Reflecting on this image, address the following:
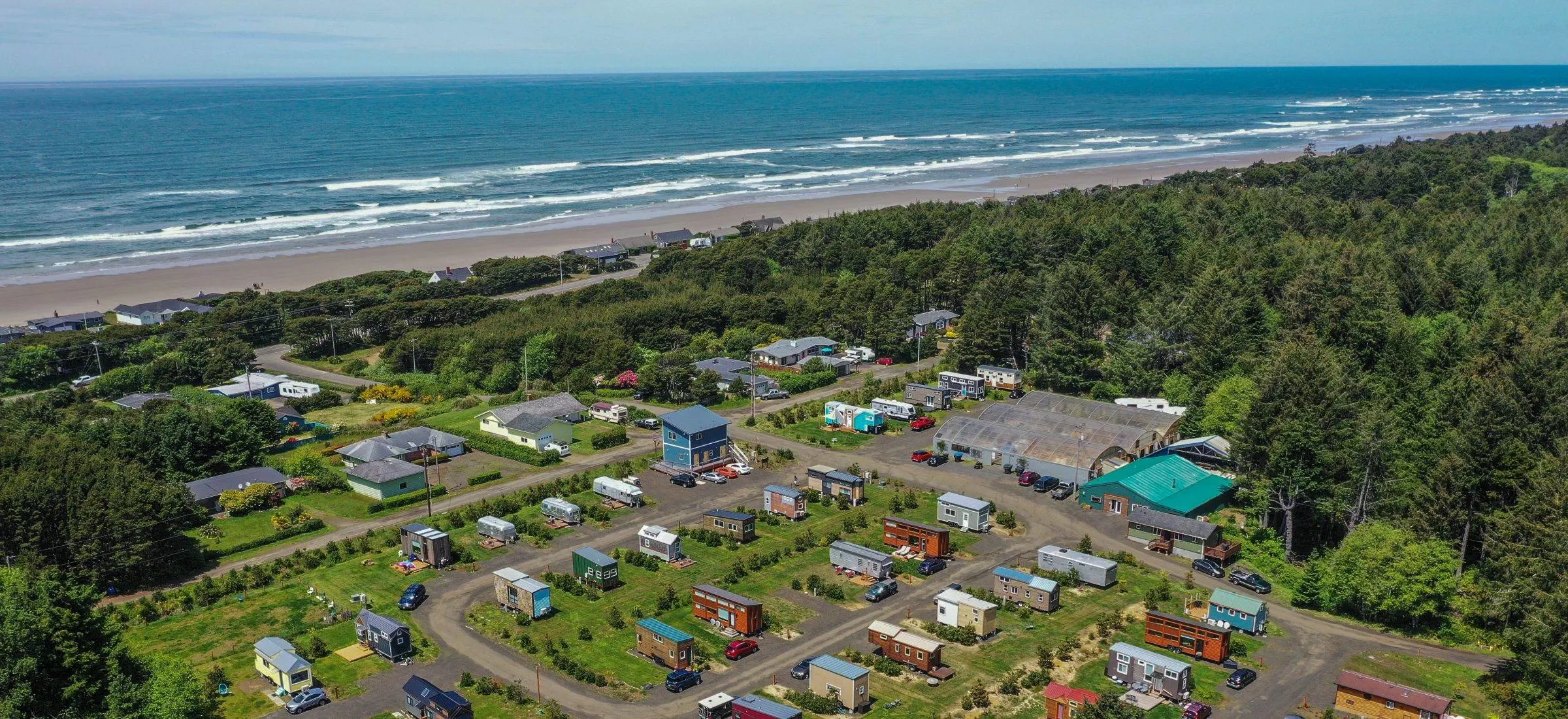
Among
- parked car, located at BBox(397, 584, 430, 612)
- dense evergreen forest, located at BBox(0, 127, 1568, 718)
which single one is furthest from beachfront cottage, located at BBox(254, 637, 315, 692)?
dense evergreen forest, located at BBox(0, 127, 1568, 718)

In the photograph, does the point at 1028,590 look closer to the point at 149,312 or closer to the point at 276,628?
the point at 276,628

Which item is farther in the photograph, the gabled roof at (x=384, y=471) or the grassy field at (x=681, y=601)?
the gabled roof at (x=384, y=471)

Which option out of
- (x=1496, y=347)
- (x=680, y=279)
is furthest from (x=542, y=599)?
(x=680, y=279)

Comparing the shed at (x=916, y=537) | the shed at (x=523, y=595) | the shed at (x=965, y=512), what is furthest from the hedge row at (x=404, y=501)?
the shed at (x=965, y=512)

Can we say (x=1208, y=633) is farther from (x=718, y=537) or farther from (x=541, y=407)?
(x=541, y=407)

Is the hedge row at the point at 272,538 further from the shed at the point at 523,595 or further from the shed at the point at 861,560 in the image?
the shed at the point at 861,560

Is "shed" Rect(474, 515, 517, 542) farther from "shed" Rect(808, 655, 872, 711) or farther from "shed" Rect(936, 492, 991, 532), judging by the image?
"shed" Rect(936, 492, 991, 532)
